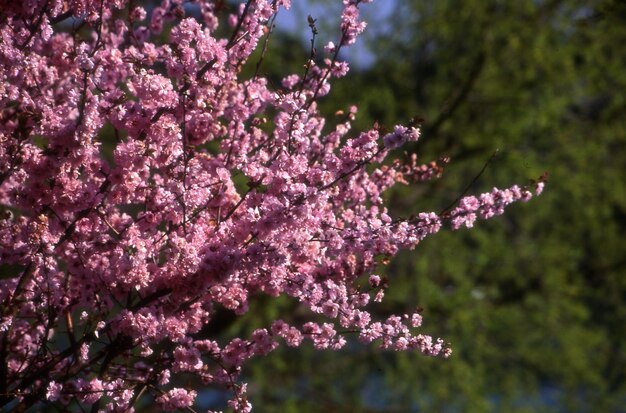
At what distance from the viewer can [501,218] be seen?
12570mm

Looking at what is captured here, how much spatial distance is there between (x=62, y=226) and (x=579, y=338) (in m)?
10.0

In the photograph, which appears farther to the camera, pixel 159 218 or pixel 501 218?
pixel 501 218

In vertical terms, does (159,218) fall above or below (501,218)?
below

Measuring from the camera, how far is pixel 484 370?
37.3 feet

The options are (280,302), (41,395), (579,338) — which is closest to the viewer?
(41,395)

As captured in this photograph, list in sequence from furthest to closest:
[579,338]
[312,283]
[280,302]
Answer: [579,338] → [280,302] → [312,283]

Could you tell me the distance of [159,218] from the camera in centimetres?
352

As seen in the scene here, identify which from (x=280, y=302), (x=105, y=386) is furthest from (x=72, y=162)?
(x=280, y=302)

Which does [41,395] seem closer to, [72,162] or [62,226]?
[62,226]

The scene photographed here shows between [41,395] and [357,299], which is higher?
[357,299]

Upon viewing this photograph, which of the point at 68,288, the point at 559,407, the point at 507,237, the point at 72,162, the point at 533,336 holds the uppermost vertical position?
the point at 507,237

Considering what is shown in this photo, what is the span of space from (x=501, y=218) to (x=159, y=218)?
32.3 feet

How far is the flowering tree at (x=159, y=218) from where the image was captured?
318cm

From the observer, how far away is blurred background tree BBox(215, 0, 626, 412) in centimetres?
1110
